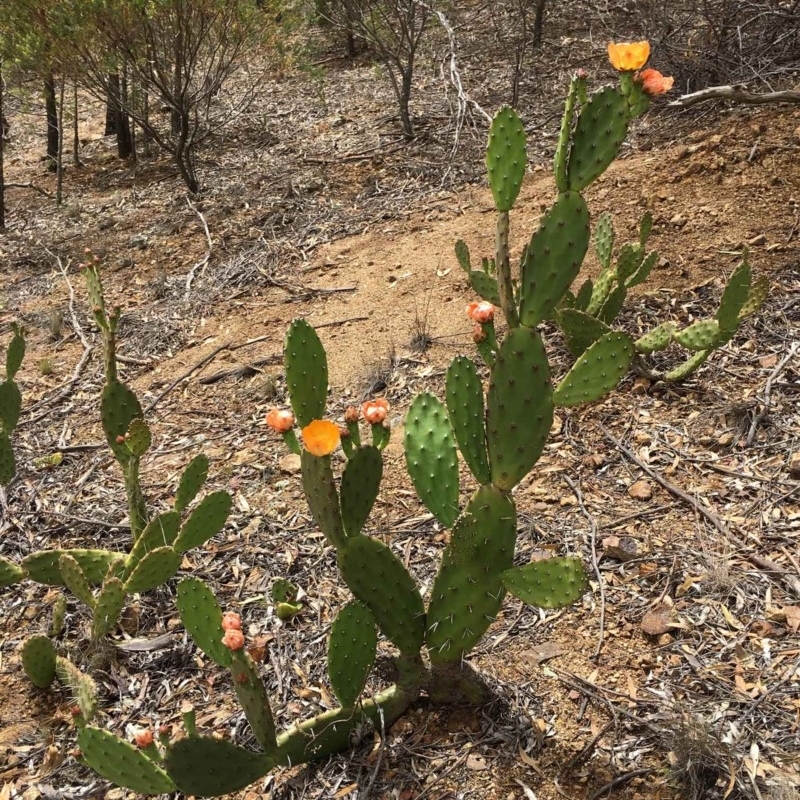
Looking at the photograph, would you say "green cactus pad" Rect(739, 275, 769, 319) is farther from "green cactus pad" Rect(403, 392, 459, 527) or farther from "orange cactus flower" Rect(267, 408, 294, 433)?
"orange cactus flower" Rect(267, 408, 294, 433)

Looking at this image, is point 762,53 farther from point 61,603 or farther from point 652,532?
point 61,603

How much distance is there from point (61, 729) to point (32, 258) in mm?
5948

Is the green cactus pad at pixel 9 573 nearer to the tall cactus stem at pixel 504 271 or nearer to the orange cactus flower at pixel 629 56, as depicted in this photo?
the tall cactus stem at pixel 504 271

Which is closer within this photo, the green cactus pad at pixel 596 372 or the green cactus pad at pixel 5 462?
the green cactus pad at pixel 596 372

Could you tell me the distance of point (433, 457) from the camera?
2436 mm

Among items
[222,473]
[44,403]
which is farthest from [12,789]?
[44,403]

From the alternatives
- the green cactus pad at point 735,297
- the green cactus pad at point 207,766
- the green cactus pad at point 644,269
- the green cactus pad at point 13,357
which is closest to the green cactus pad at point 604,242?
the green cactus pad at point 644,269

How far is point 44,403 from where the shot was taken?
16.5 feet

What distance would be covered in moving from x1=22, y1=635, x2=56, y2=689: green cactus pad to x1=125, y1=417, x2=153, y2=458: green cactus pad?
0.73 m

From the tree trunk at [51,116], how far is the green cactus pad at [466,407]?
7.63m

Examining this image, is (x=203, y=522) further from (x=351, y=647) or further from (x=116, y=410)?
(x=351, y=647)

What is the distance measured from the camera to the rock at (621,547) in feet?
9.86

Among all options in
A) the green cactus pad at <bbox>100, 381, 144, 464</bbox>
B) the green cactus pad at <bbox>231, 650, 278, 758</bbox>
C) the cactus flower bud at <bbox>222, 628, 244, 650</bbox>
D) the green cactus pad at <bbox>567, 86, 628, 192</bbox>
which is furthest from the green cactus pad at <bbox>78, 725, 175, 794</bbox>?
the green cactus pad at <bbox>567, 86, 628, 192</bbox>

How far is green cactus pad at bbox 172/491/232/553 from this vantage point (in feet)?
9.97
